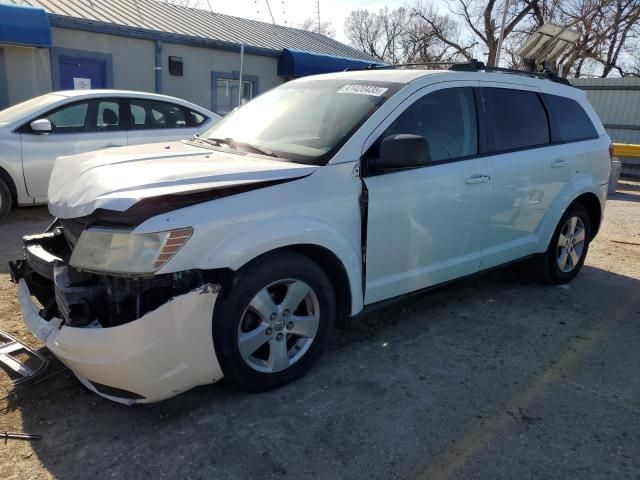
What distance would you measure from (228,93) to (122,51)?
126 inches

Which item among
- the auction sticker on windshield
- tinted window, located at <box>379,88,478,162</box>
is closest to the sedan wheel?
tinted window, located at <box>379,88,478,162</box>

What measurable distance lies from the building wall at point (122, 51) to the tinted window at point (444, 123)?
10.2 metres

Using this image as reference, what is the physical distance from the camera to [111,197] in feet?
8.21

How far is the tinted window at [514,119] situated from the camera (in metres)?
4.08

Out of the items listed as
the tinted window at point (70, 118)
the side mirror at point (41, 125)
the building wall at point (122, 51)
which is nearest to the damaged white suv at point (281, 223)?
the side mirror at point (41, 125)

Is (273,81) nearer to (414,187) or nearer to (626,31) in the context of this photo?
(414,187)

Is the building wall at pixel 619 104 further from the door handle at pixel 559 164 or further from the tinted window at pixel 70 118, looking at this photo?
the tinted window at pixel 70 118

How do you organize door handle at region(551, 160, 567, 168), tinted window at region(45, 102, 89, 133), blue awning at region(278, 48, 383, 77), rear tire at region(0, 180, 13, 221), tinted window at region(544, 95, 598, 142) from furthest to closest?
blue awning at region(278, 48, 383, 77) < tinted window at region(45, 102, 89, 133) < rear tire at region(0, 180, 13, 221) < tinted window at region(544, 95, 598, 142) < door handle at region(551, 160, 567, 168)

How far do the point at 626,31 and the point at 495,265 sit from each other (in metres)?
33.8

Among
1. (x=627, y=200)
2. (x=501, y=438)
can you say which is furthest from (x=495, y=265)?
(x=627, y=200)

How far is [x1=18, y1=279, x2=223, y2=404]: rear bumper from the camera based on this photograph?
97.1 inches

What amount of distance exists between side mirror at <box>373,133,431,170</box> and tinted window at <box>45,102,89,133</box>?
5028 millimetres

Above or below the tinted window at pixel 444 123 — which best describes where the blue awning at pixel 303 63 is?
above

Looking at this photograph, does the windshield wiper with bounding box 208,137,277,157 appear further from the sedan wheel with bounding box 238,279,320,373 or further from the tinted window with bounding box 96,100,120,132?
the tinted window with bounding box 96,100,120,132
